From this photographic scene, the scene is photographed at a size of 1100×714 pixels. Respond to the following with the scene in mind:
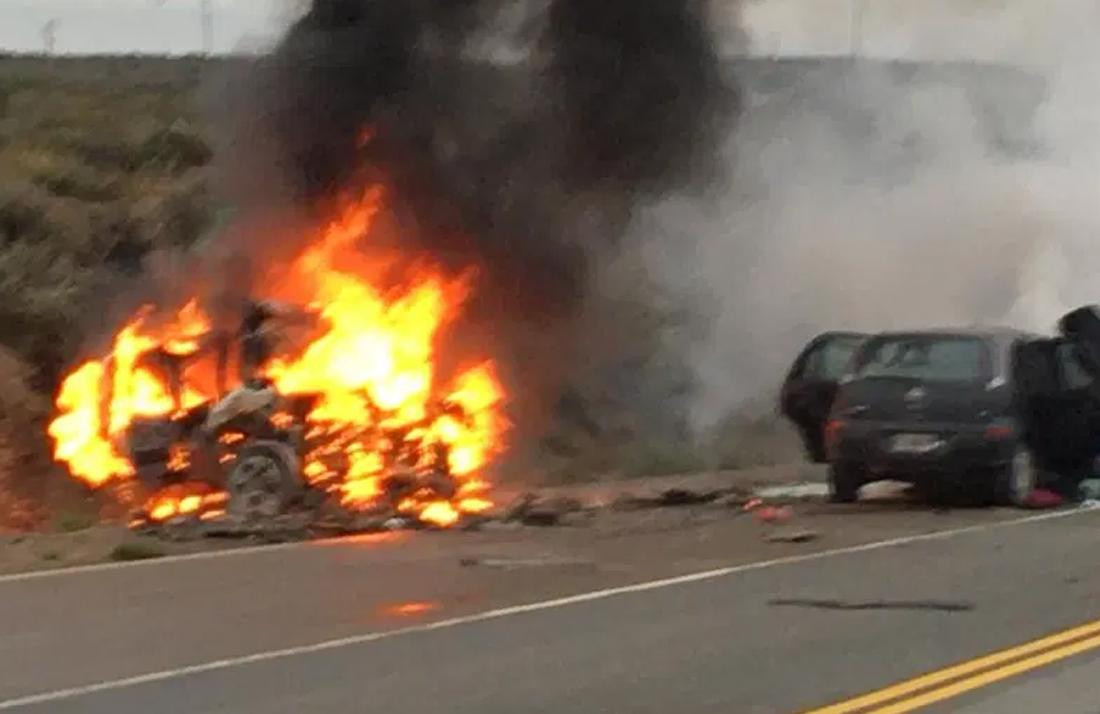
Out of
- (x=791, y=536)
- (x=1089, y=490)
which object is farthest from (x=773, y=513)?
(x=1089, y=490)

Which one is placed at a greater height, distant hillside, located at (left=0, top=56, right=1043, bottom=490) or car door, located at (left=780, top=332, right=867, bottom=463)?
distant hillside, located at (left=0, top=56, right=1043, bottom=490)

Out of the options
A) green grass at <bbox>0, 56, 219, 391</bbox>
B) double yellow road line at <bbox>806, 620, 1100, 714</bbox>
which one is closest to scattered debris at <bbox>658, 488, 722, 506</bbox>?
green grass at <bbox>0, 56, 219, 391</bbox>

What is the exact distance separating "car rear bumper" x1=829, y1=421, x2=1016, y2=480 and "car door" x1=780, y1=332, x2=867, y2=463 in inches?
126

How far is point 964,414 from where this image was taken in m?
17.8

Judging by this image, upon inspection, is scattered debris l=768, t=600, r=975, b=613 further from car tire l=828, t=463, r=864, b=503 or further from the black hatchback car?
car tire l=828, t=463, r=864, b=503

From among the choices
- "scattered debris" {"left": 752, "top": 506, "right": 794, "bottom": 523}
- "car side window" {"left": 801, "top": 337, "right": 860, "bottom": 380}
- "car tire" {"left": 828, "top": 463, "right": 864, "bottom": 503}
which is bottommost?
"scattered debris" {"left": 752, "top": 506, "right": 794, "bottom": 523}

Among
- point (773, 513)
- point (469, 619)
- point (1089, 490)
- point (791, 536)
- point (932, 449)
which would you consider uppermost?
point (932, 449)

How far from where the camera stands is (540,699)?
8938 millimetres

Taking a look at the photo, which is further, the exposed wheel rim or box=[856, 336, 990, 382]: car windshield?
box=[856, 336, 990, 382]: car windshield

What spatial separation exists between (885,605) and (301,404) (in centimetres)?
735

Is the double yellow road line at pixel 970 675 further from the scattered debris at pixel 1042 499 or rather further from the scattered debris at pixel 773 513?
the scattered debris at pixel 1042 499

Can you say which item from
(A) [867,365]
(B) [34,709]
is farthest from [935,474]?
(B) [34,709]

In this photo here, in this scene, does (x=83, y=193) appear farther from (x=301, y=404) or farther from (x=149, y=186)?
(x=301, y=404)

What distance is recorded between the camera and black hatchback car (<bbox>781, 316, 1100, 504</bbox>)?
17.8m
